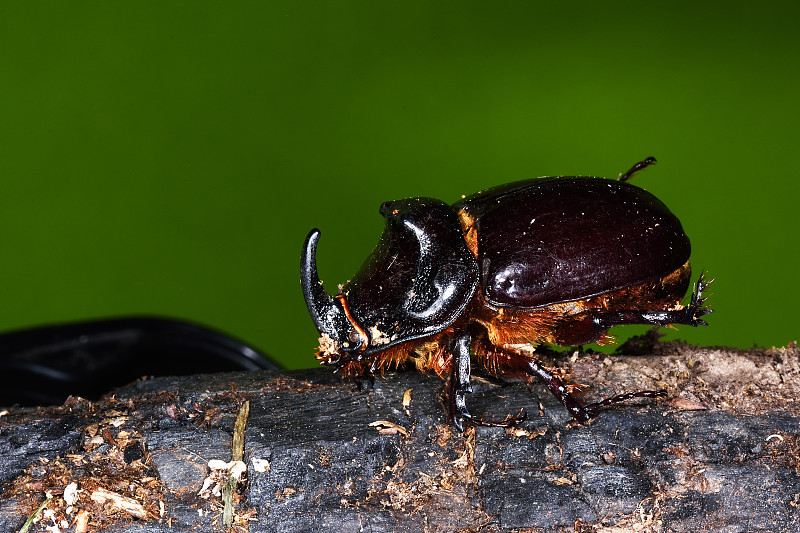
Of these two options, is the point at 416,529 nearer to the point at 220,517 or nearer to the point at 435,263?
the point at 220,517

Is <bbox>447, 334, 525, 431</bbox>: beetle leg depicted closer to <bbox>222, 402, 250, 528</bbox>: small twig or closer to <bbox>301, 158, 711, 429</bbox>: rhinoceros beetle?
<bbox>301, 158, 711, 429</bbox>: rhinoceros beetle

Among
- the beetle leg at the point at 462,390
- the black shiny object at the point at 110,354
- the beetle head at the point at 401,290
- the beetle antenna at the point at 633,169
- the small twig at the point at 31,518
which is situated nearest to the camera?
the small twig at the point at 31,518

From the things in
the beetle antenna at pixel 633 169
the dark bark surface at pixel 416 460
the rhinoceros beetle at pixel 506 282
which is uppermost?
the beetle antenna at pixel 633 169

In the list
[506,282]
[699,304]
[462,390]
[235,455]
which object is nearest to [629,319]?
[699,304]

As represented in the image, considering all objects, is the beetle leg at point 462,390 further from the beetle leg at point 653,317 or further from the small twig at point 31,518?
the small twig at point 31,518

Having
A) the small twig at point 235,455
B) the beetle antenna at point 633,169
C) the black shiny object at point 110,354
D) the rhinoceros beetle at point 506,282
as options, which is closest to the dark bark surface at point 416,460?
the small twig at point 235,455

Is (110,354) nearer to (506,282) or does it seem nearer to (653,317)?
(506,282)

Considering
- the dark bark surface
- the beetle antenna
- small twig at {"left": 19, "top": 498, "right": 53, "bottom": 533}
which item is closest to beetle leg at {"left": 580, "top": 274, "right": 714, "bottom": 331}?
the dark bark surface

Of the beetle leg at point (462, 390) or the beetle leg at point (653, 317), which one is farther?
the beetle leg at point (653, 317)
